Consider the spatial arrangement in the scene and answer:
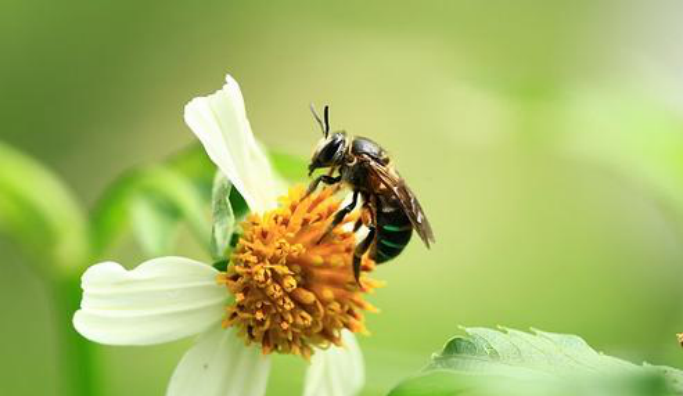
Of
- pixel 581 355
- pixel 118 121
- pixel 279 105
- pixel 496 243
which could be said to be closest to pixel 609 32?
pixel 496 243

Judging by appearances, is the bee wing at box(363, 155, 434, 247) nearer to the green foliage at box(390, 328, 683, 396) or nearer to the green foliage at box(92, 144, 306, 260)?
the green foliage at box(92, 144, 306, 260)

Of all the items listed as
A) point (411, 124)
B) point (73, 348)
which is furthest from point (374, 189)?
point (411, 124)

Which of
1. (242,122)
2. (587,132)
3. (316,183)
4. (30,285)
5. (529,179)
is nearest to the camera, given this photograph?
(242,122)

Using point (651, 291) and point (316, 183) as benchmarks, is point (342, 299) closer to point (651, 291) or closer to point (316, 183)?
point (316, 183)

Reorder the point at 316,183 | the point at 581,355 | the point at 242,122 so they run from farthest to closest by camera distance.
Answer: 1. the point at 316,183
2. the point at 242,122
3. the point at 581,355

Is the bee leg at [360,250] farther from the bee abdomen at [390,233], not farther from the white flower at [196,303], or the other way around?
the white flower at [196,303]

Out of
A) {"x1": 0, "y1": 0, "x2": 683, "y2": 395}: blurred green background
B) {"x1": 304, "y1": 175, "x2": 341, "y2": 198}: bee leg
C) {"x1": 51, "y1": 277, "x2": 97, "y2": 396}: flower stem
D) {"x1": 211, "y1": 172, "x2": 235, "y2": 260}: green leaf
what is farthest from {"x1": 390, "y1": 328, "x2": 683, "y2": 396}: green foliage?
{"x1": 0, "y1": 0, "x2": 683, "y2": 395}: blurred green background

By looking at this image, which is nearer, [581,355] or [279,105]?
[581,355]
